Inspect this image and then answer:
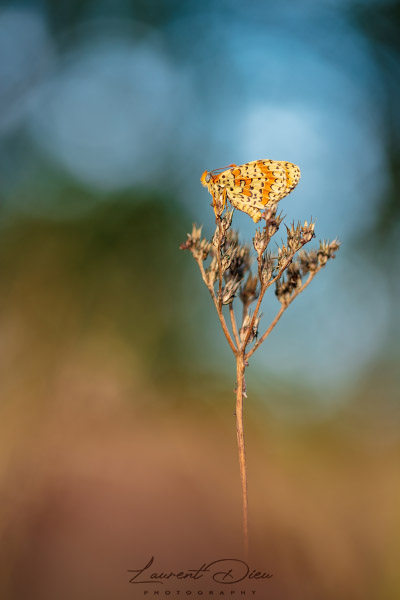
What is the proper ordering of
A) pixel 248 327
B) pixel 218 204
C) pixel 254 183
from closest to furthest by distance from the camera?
1. pixel 248 327
2. pixel 218 204
3. pixel 254 183

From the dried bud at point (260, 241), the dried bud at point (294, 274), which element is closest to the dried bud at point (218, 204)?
the dried bud at point (260, 241)

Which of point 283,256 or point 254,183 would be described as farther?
point 254,183

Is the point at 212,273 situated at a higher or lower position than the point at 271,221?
lower

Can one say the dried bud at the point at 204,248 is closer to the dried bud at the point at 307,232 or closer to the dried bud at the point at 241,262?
the dried bud at the point at 241,262

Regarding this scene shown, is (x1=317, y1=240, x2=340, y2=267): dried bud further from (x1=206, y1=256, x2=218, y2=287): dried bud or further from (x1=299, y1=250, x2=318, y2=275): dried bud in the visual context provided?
(x1=206, y1=256, x2=218, y2=287): dried bud

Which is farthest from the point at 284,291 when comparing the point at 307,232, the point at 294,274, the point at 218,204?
the point at 218,204

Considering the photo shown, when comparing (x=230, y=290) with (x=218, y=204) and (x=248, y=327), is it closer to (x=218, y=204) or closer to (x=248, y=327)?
(x=248, y=327)
